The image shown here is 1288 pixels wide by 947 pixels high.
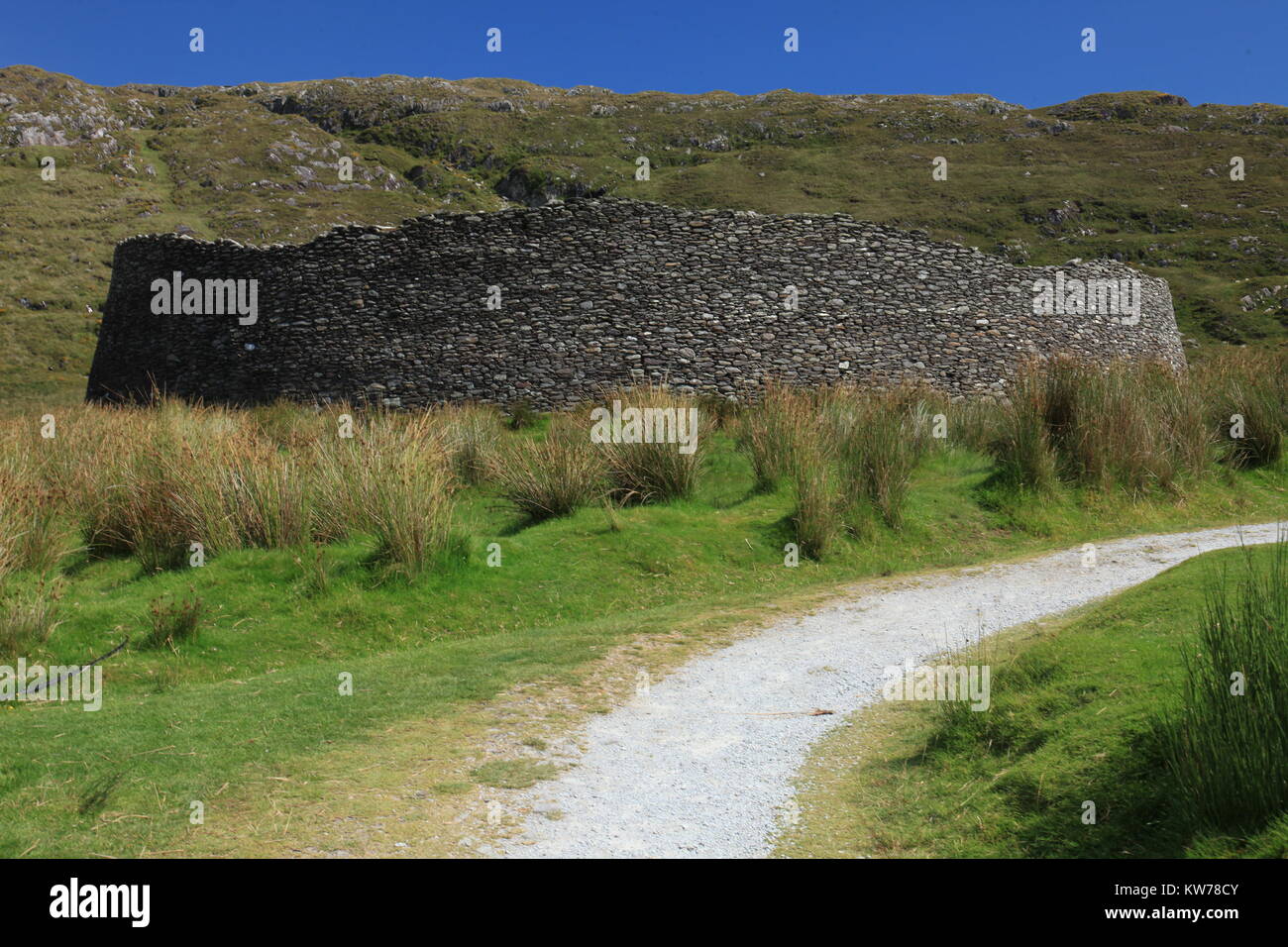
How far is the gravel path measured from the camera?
4047 mm

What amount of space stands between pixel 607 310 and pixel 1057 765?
16.8m

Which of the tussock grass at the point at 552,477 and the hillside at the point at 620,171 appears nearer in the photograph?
the tussock grass at the point at 552,477

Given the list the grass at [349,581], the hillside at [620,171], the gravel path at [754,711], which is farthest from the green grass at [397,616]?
the hillside at [620,171]

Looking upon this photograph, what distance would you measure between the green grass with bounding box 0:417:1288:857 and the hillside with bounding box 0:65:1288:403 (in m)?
25.1

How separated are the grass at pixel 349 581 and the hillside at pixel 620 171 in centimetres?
2341

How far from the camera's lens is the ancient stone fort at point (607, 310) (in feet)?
64.5

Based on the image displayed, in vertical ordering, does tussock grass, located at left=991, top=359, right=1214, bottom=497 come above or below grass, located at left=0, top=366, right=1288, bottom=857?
above

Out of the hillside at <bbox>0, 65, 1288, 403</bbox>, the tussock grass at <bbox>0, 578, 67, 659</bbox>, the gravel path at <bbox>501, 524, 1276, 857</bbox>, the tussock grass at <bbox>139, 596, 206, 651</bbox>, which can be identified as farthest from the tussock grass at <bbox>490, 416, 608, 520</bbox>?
the hillside at <bbox>0, 65, 1288, 403</bbox>

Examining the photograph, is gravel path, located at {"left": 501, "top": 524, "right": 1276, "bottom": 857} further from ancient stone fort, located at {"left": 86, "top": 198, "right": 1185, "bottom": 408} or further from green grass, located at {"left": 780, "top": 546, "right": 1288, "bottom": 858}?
ancient stone fort, located at {"left": 86, "top": 198, "right": 1185, "bottom": 408}

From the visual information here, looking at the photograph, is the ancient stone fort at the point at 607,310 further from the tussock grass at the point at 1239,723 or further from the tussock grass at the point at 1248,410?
the tussock grass at the point at 1239,723

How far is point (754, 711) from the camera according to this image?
229 inches

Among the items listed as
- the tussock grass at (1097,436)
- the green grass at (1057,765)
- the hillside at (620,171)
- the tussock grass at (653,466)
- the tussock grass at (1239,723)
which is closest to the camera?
the tussock grass at (1239,723)

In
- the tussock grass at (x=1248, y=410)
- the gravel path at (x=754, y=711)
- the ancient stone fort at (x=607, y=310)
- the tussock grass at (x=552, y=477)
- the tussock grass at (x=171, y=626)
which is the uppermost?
the ancient stone fort at (x=607, y=310)
